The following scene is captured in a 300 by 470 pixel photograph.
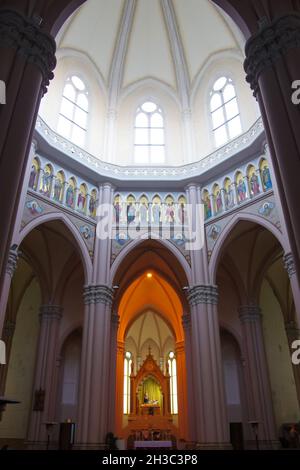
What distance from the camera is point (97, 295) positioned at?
50.9 ft

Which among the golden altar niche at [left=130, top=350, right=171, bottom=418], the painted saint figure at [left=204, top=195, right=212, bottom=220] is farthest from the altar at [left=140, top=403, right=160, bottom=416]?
the painted saint figure at [left=204, top=195, right=212, bottom=220]

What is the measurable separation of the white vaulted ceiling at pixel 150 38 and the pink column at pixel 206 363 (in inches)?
396

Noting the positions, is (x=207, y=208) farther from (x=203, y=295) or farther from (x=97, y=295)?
(x=97, y=295)

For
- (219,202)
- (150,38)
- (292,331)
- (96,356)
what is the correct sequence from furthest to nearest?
(292,331), (150,38), (219,202), (96,356)

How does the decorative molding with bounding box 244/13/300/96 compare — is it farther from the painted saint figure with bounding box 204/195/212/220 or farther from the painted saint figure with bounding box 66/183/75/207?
the painted saint figure with bounding box 66/183/75/207

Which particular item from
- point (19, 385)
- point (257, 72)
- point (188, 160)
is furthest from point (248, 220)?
point (19, 385)

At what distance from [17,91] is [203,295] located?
34.3 feet

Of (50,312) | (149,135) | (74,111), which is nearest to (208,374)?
(50,312)

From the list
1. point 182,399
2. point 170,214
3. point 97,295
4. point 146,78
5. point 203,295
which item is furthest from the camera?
point 146,78

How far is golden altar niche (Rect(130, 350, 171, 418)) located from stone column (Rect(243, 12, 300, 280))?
70.9 ft

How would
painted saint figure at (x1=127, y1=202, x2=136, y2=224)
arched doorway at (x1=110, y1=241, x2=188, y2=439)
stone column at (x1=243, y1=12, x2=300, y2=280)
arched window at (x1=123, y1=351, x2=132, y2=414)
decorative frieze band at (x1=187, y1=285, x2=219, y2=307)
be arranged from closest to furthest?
stone column at (x1=243, y1=12, x2=300, y2=280)
decorative frieze band at (x1=187, y1=285, x2=219, y2=307)
painted saint figure at (x1=127, y1=202, x2=136, y2=224)
arched doorway at (x1=110, y1=241, x2=188, y2=439)
arched window at (x1=123, y1=351, x2=132, y2=414)

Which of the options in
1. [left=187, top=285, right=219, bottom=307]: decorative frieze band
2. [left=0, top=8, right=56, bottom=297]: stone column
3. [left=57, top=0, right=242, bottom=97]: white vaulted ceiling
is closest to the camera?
[left=0, top=8, right=56, bottom=297]: stone column

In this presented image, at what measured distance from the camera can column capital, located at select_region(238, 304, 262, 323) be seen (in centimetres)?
1817

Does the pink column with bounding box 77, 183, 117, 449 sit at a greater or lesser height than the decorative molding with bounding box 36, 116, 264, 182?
lesser
